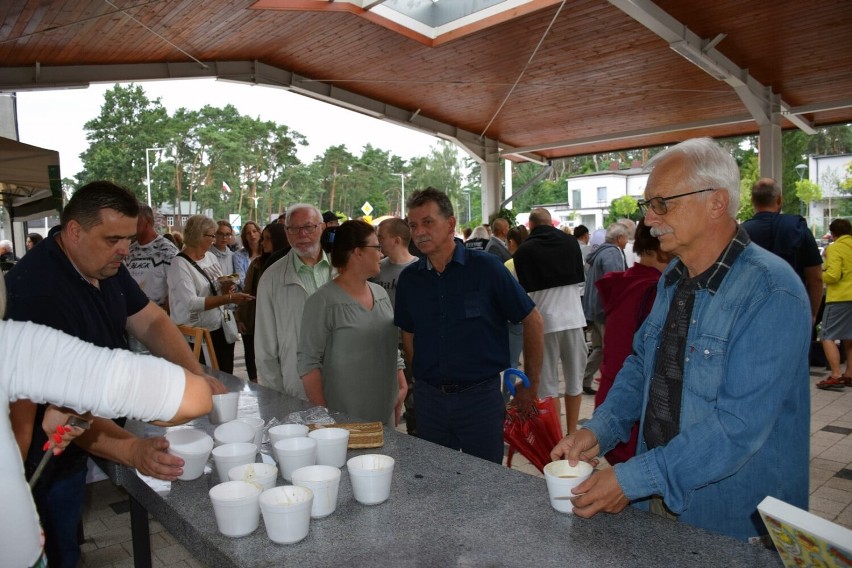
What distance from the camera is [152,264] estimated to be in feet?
15.0

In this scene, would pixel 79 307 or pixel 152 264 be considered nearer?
pixel 79 307

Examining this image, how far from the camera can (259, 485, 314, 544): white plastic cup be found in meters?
1.26

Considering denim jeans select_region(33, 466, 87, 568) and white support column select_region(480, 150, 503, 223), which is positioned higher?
white support column select_region(480, 150, 503, 223)

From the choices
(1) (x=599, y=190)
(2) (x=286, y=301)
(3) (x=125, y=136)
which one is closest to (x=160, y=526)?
(2) (x=286, y=301)

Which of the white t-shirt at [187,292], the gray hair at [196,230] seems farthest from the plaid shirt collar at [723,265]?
the gray hair at [196,230]

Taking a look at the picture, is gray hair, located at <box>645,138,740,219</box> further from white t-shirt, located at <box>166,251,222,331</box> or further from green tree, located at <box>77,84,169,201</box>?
green tree, located at <box>77,84,169,201</box>

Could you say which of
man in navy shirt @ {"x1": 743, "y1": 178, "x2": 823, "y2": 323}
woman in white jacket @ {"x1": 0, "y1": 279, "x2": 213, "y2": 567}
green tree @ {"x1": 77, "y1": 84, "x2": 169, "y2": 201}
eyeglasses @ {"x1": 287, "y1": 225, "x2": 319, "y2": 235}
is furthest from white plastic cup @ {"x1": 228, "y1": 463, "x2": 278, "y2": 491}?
green tree @ {"x1": 77, "y1": 84, "x2": 169, "y2": 201}

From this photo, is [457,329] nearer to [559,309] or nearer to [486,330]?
[486,330]

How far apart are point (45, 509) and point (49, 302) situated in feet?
2.05

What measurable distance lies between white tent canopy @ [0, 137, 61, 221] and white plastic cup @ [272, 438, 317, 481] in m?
4.20

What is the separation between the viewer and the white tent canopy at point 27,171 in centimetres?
466

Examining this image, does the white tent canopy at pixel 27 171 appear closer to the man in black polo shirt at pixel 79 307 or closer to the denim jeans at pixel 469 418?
the man in black polo shirt at pixel 79 307

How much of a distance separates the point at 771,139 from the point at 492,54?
212 inches

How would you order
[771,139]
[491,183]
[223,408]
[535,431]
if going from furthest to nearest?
[491,183]
[771,139]
[535,431]
[223,408]
